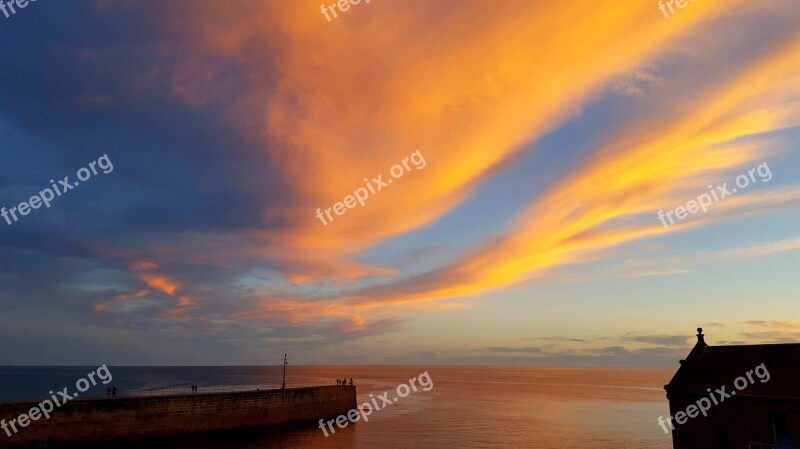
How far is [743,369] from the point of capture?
33.7m

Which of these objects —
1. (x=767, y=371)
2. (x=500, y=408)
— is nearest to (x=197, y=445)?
(x=767, y=371)

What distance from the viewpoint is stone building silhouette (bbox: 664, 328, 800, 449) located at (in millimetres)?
29156

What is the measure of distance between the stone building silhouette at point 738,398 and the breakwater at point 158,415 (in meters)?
44.3

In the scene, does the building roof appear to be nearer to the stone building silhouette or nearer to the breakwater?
the stone building silhouette

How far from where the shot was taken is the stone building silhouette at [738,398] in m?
29.2

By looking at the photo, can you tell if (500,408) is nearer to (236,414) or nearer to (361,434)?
(361,434)

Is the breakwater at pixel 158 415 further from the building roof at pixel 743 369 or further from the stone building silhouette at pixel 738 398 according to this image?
the building roof at pixel 743 369

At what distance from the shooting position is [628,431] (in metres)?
67.3

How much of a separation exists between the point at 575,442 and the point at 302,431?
1327 inches
